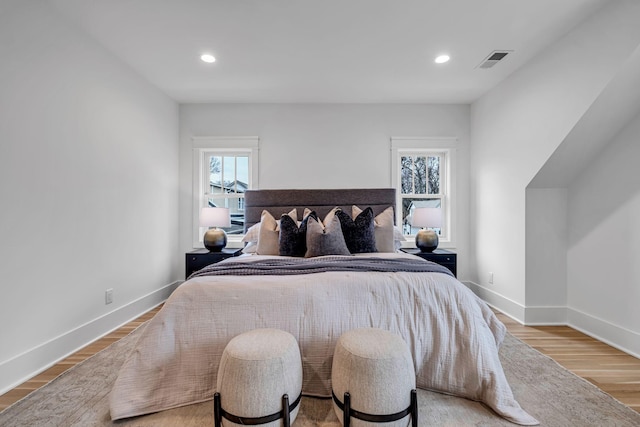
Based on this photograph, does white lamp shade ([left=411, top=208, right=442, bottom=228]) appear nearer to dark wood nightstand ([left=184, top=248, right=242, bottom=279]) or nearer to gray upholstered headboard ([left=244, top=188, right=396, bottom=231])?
gray upholstered headboard ([left=244, top=188, right=396, bottom=231])

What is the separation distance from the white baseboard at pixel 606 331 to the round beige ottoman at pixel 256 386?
2.77 m

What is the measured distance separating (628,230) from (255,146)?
397 cm

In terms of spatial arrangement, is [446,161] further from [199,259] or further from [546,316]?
[199,259]

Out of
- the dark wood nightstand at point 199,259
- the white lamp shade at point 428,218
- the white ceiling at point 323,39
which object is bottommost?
the dark wood nightstand at point 199,259

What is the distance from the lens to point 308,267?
2.05 m

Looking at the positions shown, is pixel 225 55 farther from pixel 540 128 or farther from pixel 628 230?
pixel 628 230

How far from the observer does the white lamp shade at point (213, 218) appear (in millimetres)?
3561

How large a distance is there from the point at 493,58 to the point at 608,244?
2.02 m

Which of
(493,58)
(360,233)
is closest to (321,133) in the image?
(360,233)

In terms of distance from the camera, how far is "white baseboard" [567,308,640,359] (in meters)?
2.33

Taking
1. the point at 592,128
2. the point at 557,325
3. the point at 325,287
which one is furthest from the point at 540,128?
the point at 325,287

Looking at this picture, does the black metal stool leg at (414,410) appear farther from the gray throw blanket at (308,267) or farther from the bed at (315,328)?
the gray throw blanket at (308,267)

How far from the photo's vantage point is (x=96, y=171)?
2.64 meters

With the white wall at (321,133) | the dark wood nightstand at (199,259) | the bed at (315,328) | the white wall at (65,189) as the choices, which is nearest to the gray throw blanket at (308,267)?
the bed at (315,328)
